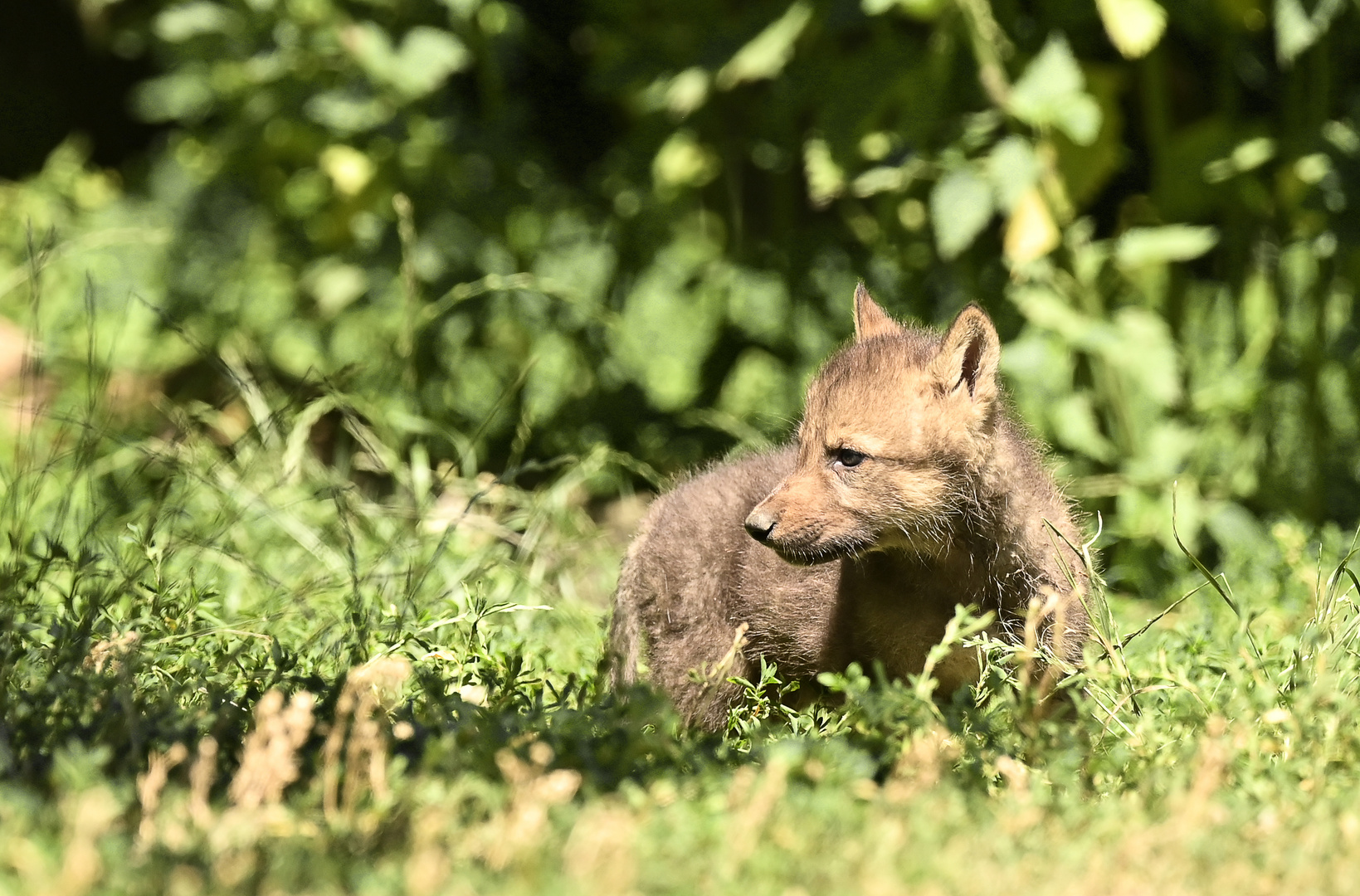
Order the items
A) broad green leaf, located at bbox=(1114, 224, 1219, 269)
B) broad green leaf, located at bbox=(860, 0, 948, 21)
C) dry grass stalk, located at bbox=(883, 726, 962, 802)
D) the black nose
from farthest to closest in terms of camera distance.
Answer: broad green leaf, located at bbox=(1114, 224, 1219, 269)
broad green leaf, located at bbox=(860, 0, 948, 21)
the black nose
dry grass stalk, located at bbox=(883, 726, 962, 802)

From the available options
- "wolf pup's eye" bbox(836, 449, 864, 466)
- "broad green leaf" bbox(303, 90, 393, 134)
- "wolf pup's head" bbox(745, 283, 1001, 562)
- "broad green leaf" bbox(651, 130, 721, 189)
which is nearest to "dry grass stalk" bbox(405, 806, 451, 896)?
"wolf pup's head" bbox(745, 283, 1001, 562)

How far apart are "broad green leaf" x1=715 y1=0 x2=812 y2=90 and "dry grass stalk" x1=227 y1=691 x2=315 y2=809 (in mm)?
3270

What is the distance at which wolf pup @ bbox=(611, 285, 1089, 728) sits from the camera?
3.64m

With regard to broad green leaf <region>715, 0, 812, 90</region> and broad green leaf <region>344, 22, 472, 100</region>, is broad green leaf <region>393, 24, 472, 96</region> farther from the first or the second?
broad green leaf <region>715, 0, 812, 90</region>

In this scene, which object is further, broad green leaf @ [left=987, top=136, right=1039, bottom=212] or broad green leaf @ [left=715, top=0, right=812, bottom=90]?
broad green leaf @ [left=715, top=0, right=812, bottom=90]

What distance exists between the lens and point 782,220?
6.57 metres

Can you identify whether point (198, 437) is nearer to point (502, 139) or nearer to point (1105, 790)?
point (502, 139)

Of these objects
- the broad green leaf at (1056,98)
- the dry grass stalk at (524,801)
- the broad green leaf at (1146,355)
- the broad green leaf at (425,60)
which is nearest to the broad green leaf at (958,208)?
the broad green leaf at (1056,98)

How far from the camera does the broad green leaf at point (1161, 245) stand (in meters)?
5.25

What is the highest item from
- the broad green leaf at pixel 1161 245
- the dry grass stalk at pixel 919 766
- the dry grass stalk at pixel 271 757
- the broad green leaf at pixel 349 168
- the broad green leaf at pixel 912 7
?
the broad green leaf at pixel 912 7

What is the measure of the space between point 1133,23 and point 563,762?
3321 mm

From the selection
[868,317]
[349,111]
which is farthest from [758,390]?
[868,317]

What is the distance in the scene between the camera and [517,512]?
523 cm

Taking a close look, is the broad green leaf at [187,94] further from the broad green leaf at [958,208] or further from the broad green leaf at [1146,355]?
the broad green leaf at [1146,355]
